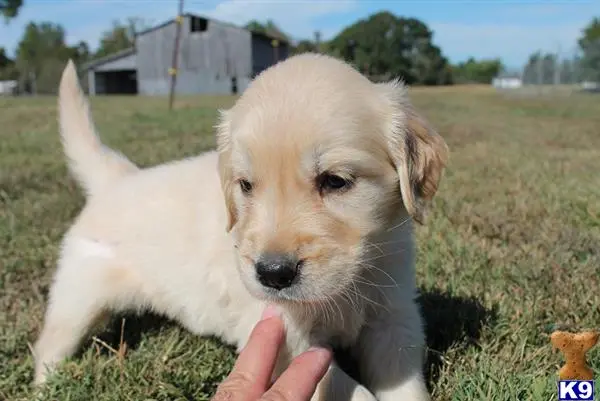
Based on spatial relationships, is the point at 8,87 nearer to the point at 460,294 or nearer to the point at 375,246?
the point at 460,294

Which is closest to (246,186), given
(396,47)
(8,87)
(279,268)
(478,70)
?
(279,268)

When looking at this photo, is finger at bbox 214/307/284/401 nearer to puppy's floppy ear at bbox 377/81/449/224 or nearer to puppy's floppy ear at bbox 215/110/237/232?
puppy's floppy ear at bbox 215/110/237/232

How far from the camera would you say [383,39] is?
203 ft

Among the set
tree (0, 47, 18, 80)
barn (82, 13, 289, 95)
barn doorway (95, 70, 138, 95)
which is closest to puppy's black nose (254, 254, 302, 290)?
barn (82, 13, 289, 95)

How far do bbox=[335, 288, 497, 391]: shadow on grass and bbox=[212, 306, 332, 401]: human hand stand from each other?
0.49 meters

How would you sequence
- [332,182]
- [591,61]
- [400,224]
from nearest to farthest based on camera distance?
[332,182], [400,224], [591,61]

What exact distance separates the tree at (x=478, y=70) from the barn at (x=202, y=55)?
38.4 meters

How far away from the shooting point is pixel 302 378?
1.71 m

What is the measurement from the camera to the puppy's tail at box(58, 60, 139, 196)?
289 centimetres

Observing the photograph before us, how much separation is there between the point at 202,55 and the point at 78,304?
41.4m

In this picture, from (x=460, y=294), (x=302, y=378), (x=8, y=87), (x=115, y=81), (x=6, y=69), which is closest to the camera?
(x=302, y=378)

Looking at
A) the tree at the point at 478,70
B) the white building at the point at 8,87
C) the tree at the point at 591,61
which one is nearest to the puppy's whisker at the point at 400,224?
the tree at the point at 591,61

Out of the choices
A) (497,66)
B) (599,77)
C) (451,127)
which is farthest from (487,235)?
(497,66)

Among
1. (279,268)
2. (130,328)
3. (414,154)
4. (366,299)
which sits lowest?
(130,328)
